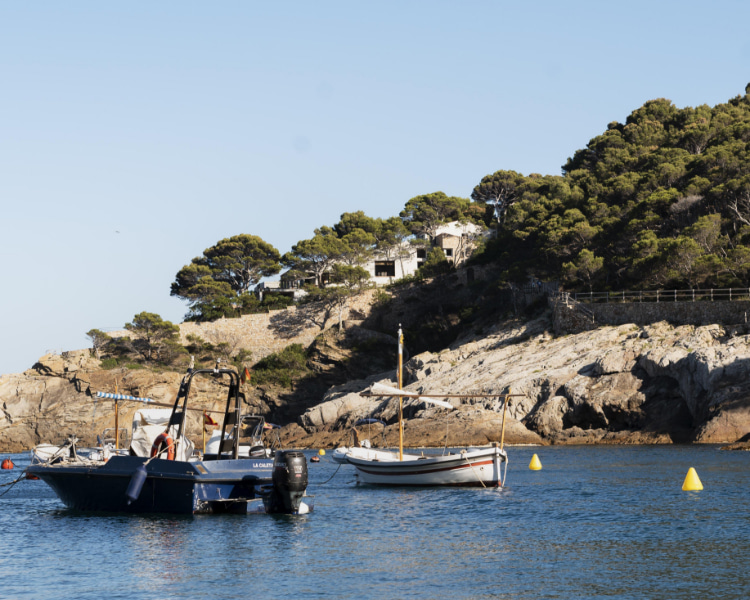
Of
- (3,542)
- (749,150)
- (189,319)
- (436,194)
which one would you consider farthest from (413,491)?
(436,194)

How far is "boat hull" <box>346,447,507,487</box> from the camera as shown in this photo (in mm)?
31797

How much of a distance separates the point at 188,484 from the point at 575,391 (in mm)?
31417

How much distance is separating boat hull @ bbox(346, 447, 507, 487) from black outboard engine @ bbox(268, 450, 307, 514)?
940 centimetres

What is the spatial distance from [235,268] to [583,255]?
4234cm

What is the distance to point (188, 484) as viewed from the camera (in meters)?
23.6

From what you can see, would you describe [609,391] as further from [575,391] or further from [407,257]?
[407,257]

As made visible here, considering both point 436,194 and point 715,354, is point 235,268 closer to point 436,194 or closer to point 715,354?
A: point 436,194

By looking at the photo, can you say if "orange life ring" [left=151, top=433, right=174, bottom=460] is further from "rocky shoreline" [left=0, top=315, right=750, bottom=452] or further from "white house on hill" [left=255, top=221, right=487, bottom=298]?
"white house on hill" [left=255, top=221, right=487, bottom=298]

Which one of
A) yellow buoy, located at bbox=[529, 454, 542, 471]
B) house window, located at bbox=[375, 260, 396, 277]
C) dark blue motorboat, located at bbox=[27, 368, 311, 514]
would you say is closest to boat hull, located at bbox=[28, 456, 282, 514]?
dark blue motorboat, located at bbox=[27, 368, 311, 514]

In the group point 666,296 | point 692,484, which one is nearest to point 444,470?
point 692,484

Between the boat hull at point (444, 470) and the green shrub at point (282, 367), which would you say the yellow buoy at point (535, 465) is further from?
the green shrub at point (282, 367)

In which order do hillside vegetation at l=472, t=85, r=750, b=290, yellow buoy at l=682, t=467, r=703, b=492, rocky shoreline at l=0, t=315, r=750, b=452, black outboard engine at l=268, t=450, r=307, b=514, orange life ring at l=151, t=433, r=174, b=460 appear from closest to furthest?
black outboard engine at l=268, t=450, r=307, b=514 → orange life ring at l=151, t=433, r=174, b=460 → yellow buoy at l=682, t=467, r=703, b=492 → rocky shoreline at l=0, t=315, r=750, b=452 → hillside vegetation at l=472, t=85, r=750, b=290

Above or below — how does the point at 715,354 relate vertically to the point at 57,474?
above

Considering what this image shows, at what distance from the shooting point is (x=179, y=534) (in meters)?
22.0
